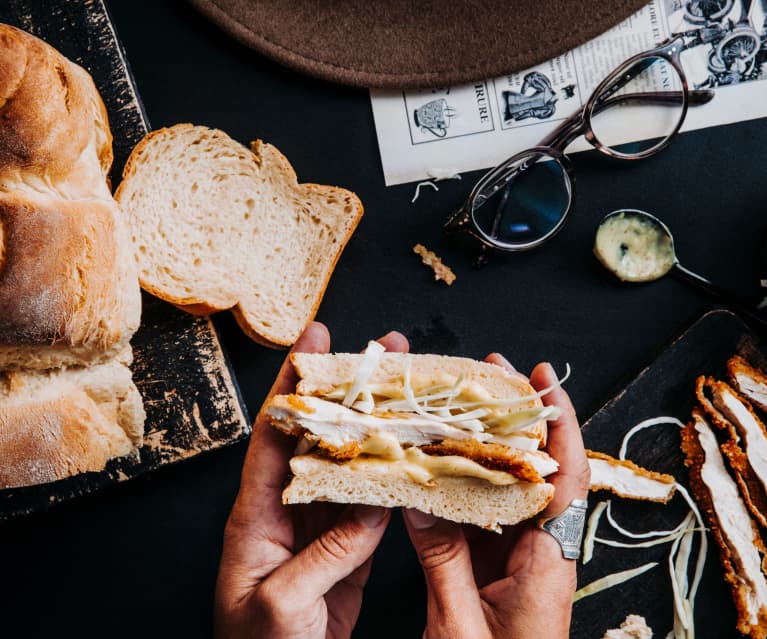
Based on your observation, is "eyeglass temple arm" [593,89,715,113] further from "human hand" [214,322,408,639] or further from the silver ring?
the silver ring

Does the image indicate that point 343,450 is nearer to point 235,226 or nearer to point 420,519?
point 420,519

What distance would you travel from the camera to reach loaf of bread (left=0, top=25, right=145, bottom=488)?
1.50 meters

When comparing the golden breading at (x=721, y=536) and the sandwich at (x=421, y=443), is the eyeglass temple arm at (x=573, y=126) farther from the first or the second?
the golden breading at (x=721, y=536)

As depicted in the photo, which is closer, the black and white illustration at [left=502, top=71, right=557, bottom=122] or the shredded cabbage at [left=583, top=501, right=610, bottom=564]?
the shredded cabbage at [left=583, top=501, right=610, bottom=564]

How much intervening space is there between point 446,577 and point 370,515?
21cm

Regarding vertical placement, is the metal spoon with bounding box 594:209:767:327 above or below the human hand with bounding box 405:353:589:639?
above

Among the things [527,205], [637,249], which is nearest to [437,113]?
[527,205]

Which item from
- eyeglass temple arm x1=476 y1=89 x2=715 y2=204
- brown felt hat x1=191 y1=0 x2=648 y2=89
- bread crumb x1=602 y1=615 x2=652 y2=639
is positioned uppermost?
brown felt hat x1=191 y1=0 x2=648 y2=89

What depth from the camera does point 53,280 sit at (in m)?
1.50

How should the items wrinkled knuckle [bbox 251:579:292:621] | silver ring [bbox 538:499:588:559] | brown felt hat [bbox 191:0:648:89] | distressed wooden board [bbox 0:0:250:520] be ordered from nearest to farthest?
wrinkled knuckle [bbox 251:579:292:621] < silver ring [bbox 538:499:588:559] < distressed wooden board [bbox 0:0:250:520] < brown felt hat [bbox 191:0:648:89]

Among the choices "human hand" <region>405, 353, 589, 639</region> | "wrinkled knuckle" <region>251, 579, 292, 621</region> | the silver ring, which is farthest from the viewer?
the silver ring

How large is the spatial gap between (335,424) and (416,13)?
128 cm

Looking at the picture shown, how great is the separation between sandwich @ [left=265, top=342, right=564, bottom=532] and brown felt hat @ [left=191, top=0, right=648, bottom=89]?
967 mm

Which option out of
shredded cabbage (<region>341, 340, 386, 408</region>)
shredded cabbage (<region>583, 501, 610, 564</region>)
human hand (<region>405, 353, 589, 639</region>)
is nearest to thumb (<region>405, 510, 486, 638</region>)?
human hand (<region>405, 353, 589, 639</region>)
